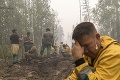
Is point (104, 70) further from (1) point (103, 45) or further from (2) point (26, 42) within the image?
(2) point (26, 42)

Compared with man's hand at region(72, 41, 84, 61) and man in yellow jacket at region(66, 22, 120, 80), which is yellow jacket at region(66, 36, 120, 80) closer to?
man in yellow jacket at region(66, 22, 120, 80)

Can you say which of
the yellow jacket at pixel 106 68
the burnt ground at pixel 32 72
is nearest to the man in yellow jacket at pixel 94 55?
the yellow jacket at pixel 106 68

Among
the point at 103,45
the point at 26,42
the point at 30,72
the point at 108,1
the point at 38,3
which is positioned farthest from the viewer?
the point at 108,1

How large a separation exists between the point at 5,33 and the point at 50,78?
2622 cm

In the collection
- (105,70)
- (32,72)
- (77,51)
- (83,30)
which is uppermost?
(83,30)

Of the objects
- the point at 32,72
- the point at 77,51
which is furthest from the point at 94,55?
the point at 32,72

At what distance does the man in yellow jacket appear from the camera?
2467mm

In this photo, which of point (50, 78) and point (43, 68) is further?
point (43, 68)

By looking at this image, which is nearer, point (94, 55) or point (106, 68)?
point (106, 68)

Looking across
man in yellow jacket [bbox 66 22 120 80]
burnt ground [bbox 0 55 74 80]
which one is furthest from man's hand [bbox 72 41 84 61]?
burnt ground [bbox 0 55 74 80]

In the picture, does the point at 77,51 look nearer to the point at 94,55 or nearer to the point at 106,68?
the point at 94,55

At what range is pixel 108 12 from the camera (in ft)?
213

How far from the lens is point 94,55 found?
2729 mm

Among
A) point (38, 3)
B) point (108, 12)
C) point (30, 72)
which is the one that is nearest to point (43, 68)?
point (30, 72)
